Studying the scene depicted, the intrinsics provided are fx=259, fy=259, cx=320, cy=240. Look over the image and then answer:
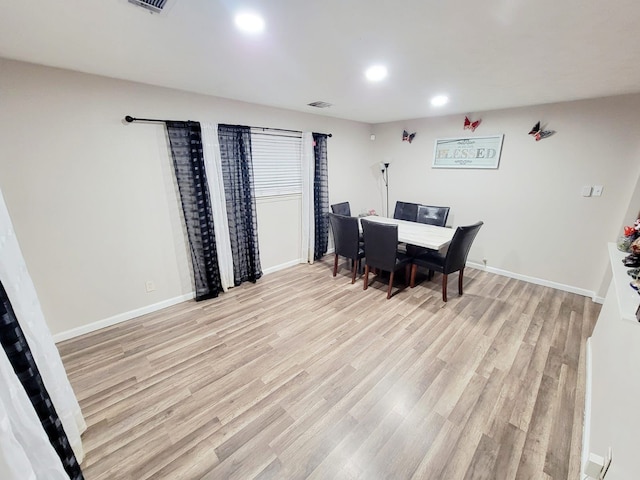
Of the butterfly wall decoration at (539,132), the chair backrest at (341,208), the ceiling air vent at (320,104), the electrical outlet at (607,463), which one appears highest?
the ceiling air vent at (320,104)

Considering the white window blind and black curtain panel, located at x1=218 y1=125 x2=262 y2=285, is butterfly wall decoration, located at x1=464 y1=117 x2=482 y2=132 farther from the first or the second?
black curtain panel, located at x1=218 y1=125 x2=262 y2=285

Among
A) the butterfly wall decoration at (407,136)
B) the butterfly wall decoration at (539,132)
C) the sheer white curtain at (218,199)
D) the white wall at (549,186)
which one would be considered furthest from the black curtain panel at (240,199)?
the butterfly wall decoration at (539,132)

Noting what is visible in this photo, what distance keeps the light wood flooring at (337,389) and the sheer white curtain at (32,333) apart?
0.26 m

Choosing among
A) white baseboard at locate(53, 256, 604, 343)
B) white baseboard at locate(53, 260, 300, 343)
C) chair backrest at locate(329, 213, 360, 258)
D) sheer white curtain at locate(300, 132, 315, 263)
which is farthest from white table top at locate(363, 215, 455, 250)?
white baseboard at locate(53, 260, 300, 343)

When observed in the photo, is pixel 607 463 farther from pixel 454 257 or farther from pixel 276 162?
pixel 276 162

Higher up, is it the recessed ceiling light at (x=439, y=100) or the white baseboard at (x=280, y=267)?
the recessed ceiling light at (x=439, y=100)

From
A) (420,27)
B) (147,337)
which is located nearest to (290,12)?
(420,27)

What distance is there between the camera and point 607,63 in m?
1.75

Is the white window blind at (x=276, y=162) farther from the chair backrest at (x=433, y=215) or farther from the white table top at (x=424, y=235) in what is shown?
the chair backrest at (x=433, y=215)

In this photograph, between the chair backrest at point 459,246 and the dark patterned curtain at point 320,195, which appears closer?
the chair backrest at point 459,246

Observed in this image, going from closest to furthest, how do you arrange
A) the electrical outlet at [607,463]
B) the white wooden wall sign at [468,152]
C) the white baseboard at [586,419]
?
the electrical outlet at [607,463] < the white baseboard at [586,419] < the white wooden wall sign at [468,152]

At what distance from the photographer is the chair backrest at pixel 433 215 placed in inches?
147

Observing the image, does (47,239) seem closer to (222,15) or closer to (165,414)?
(165,414)

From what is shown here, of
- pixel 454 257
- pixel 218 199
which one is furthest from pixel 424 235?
pixel 218 199
